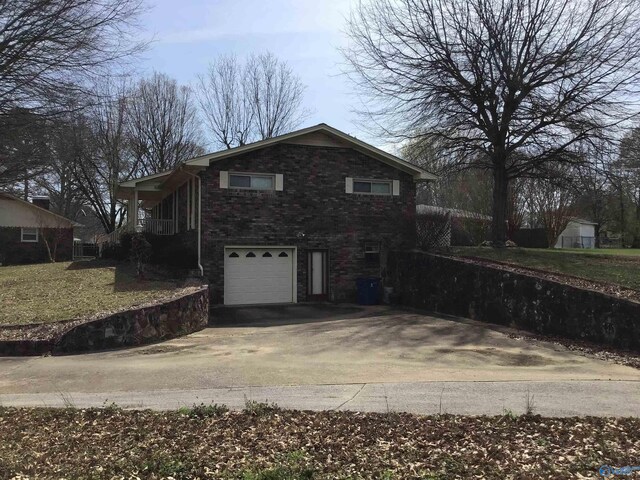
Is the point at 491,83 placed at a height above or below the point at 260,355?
above

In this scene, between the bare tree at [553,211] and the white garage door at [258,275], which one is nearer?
the white garage door at [258,275]

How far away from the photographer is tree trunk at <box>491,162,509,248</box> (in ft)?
69.5

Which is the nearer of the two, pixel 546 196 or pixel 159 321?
pixel 159 321

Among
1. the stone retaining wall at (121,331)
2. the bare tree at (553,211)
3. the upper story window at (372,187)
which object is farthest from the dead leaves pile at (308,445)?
the bare tree at (553,211)

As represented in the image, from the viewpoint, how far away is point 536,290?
41.4ft

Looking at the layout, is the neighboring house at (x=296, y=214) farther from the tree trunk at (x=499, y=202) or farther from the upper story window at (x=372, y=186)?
the tree trunk at (x=499, y=202)

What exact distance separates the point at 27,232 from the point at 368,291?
89.1 feet

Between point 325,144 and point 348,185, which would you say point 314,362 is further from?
point 325,144

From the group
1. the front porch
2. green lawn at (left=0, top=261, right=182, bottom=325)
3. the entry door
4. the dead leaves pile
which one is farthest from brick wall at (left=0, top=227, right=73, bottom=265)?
the dead leaves pile

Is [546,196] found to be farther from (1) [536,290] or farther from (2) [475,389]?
(2) [475,389]

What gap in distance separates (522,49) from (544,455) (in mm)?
17543

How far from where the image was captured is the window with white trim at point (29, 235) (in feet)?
117

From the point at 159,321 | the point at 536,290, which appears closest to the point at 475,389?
the point at 536,290

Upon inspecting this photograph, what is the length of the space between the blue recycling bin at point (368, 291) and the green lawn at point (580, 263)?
306 cm
